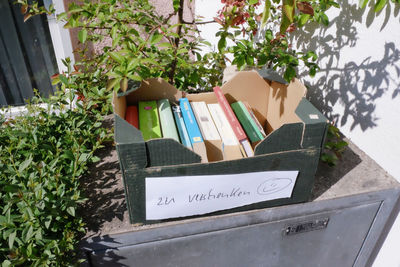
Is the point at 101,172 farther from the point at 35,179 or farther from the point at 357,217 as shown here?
the point at 357,217

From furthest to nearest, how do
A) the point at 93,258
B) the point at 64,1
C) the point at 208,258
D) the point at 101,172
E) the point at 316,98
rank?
the point at 64,1
the point at 316,98
the point at 101,172
the point at 208,258
the point at 93,258

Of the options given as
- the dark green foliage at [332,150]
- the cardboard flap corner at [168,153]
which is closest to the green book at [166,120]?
the cardboard flap corner at [168,153]

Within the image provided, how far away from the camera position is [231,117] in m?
0.96

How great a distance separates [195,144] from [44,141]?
21.0 inches

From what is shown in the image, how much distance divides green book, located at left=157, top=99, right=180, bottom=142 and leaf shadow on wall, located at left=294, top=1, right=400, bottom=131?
0.73 m

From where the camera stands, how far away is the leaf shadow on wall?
100 cm

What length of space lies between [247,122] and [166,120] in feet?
0.92

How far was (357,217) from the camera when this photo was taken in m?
1.03

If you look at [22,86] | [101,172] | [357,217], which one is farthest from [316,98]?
[22,86]

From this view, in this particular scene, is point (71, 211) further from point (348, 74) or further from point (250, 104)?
point (348, 74)

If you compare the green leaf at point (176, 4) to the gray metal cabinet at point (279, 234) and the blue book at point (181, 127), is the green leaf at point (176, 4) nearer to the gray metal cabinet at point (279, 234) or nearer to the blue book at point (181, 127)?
the blue book at point (181, 127)

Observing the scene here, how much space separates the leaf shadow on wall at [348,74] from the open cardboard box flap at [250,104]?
12.3 inches

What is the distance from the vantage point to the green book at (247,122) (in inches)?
37.4

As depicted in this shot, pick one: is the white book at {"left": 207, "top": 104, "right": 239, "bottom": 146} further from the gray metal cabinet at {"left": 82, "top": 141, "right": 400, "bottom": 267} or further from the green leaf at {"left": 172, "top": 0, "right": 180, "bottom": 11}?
the green leaf at {"left": 172, "top": 0, "right": 180, "bottom": 11}
